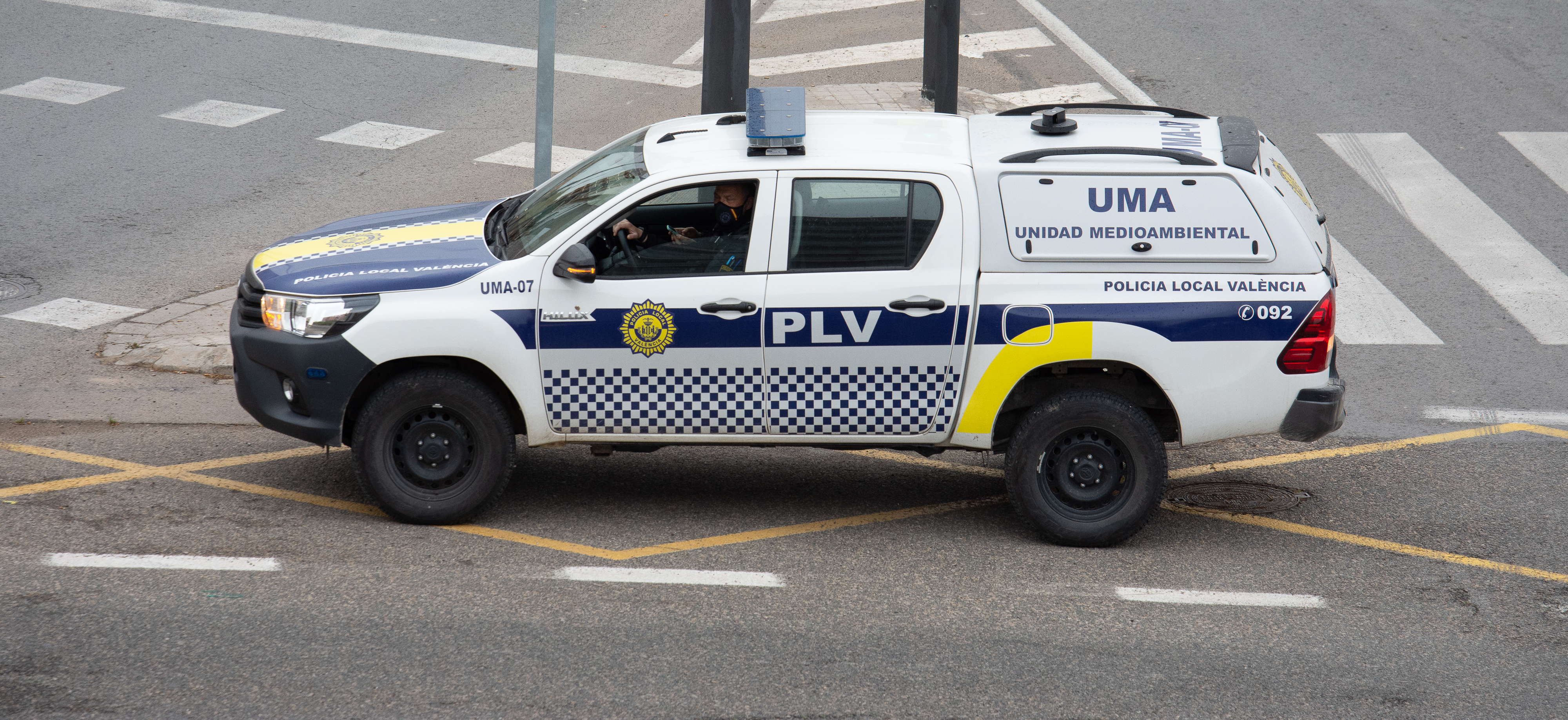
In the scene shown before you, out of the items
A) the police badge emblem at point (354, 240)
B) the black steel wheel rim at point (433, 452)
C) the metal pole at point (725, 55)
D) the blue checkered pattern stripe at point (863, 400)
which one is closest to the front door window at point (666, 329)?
the blue checkered pattern stripe at point (863, 400)

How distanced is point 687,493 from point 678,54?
9.81 metres

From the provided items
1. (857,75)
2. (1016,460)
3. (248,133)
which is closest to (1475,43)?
(857,75)

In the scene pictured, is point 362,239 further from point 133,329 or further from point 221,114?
point 221,114

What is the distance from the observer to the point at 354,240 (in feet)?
22.1

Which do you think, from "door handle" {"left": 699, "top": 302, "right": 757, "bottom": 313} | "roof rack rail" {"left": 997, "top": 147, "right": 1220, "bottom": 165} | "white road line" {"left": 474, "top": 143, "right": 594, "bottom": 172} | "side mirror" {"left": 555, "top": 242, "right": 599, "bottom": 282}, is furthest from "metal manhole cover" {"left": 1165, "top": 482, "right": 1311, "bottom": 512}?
"white road line" {"left": 474, "top": 143, "right": 594, "bottom": 172}

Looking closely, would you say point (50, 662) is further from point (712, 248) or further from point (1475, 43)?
point (1475, 43)

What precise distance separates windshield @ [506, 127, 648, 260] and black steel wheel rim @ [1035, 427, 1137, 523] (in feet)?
7.90

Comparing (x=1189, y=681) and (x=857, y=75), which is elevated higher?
(x=857, y=75)

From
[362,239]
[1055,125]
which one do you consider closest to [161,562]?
[362,239]

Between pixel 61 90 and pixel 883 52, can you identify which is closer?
pixel 61 90

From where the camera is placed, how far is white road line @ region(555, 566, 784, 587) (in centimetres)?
604

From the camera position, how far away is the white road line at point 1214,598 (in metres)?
6.00

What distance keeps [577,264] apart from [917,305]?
5.16ft

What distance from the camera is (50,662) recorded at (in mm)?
5098
